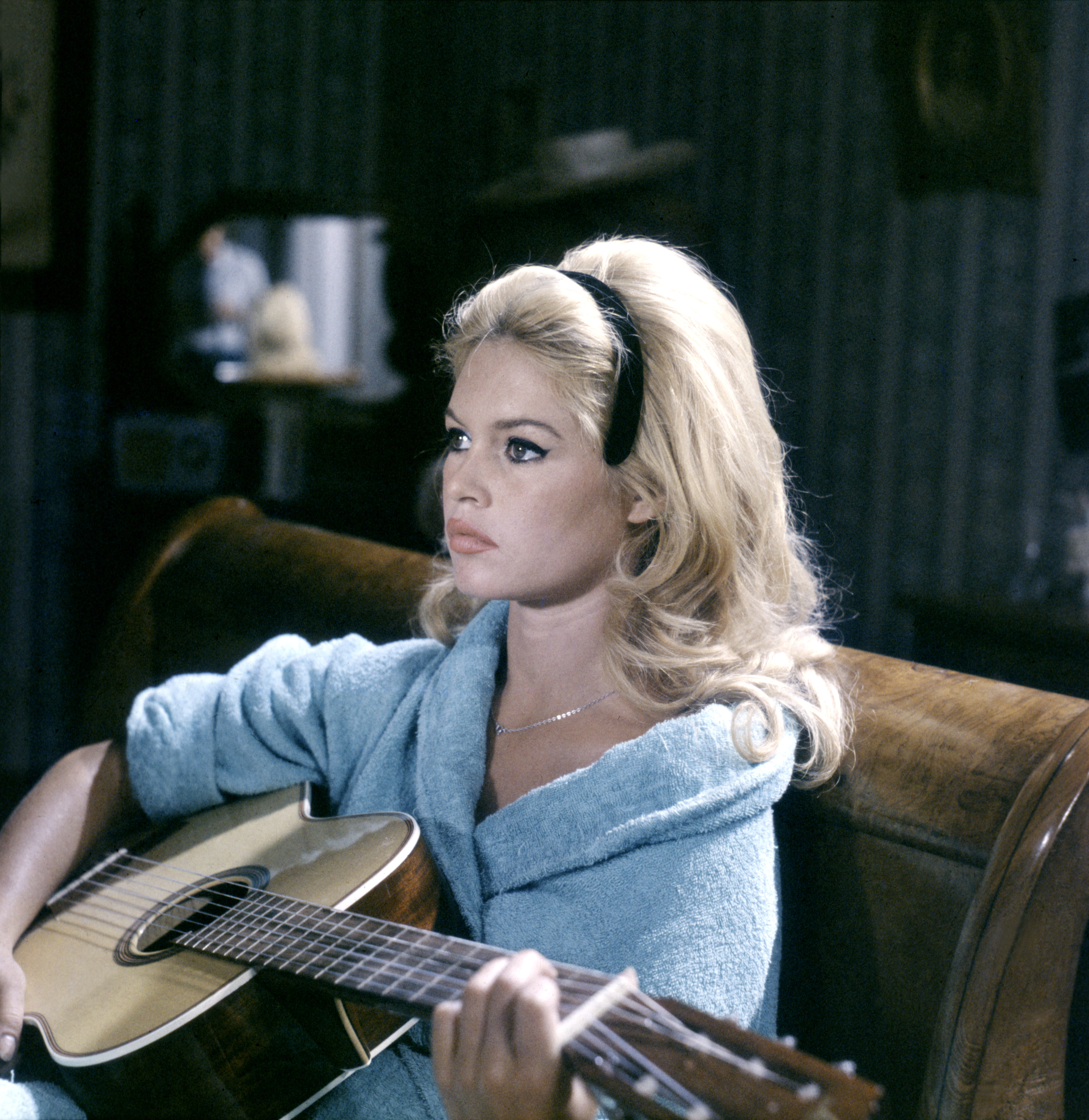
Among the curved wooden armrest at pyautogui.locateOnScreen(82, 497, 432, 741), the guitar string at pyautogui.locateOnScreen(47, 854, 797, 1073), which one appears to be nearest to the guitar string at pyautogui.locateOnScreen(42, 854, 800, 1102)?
the guitar string at pyautogui.locateOnScreen(47, 854, 797, 1073)

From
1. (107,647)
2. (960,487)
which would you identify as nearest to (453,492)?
(107,647)

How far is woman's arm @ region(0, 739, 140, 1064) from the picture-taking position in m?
0.78

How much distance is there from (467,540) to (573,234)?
636mm

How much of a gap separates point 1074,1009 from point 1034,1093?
5cm

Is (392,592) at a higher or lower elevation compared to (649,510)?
lower

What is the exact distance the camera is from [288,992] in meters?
0.57

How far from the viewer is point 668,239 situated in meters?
1.22

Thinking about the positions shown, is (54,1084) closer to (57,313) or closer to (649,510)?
Answer: (649,510)

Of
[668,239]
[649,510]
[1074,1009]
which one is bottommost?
[1074,1009]

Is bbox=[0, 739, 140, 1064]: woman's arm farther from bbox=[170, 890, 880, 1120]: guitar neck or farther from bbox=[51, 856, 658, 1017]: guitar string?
bbox=[170, 890, 880, 1120]: guitar neck

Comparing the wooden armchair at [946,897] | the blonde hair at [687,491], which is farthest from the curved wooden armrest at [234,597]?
the wooden armchair at [946,897]

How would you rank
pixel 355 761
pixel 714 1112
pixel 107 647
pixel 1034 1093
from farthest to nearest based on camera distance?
pixel 107 647 < pixel 355 761 < pixel 1034 1093 < pixel 714 1112

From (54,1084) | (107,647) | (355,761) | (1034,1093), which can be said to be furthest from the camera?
(107,647)

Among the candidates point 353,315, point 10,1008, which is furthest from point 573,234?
point 10,1008
